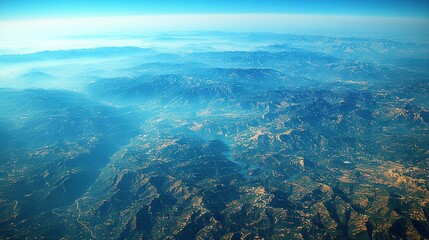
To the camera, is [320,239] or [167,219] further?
[167,219]

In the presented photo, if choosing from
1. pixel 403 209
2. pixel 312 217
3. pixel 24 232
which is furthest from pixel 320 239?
pixel 24 232

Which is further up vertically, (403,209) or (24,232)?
(403,209)

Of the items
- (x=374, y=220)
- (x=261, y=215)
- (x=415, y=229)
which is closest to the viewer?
(x=415, y=229)

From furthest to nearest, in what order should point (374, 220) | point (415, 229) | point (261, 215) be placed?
1. point (261, 215)
2. point (374, 220)
3. point (415, 229)

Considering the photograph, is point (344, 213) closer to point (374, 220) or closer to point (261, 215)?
point (374, 220)

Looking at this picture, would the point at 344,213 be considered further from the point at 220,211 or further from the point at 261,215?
the point at 220,211

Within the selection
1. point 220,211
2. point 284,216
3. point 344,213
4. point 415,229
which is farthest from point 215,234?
point 415,229

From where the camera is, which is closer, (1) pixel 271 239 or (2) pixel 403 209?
(1) pixel 271 239

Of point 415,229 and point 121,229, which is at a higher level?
point 415,229
